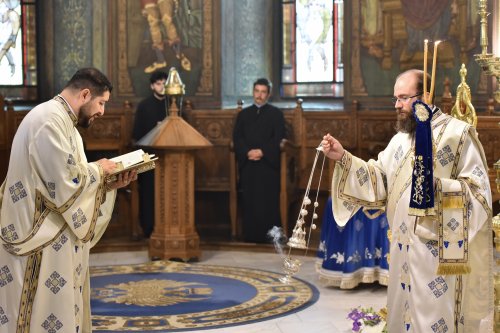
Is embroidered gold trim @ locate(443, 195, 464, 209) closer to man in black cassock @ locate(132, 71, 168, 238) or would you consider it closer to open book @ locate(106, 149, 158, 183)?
open book @ locate(106, 149, 158, 183)

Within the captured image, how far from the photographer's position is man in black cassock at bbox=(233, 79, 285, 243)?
436 inches

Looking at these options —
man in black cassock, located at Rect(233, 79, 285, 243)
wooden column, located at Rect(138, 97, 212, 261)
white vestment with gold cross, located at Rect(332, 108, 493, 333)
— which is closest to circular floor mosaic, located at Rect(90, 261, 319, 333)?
wooden column, located at Rect(138, 97, 212, 261)

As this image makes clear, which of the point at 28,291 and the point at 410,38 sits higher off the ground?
the point at 410,38

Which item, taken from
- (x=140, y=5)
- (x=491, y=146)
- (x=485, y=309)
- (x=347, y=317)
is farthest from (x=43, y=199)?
(x=140, y=5)

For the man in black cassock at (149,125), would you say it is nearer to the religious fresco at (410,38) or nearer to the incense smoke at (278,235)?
the incense smoke at (278,235)

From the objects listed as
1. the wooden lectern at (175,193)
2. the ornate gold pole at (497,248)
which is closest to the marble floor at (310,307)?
the wooden lectern at (175,193)

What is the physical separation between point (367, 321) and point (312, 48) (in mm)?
6453

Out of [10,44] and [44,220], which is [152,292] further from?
[10,44]

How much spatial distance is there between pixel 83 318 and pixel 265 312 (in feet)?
8.21

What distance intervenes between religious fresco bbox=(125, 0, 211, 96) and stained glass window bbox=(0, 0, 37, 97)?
1.36 m

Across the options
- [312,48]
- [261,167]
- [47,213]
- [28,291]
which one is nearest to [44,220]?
[47,213]

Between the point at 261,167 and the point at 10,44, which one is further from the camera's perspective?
the point at 10,44

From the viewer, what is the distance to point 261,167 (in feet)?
36.4

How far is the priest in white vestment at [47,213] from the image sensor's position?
198 inches
